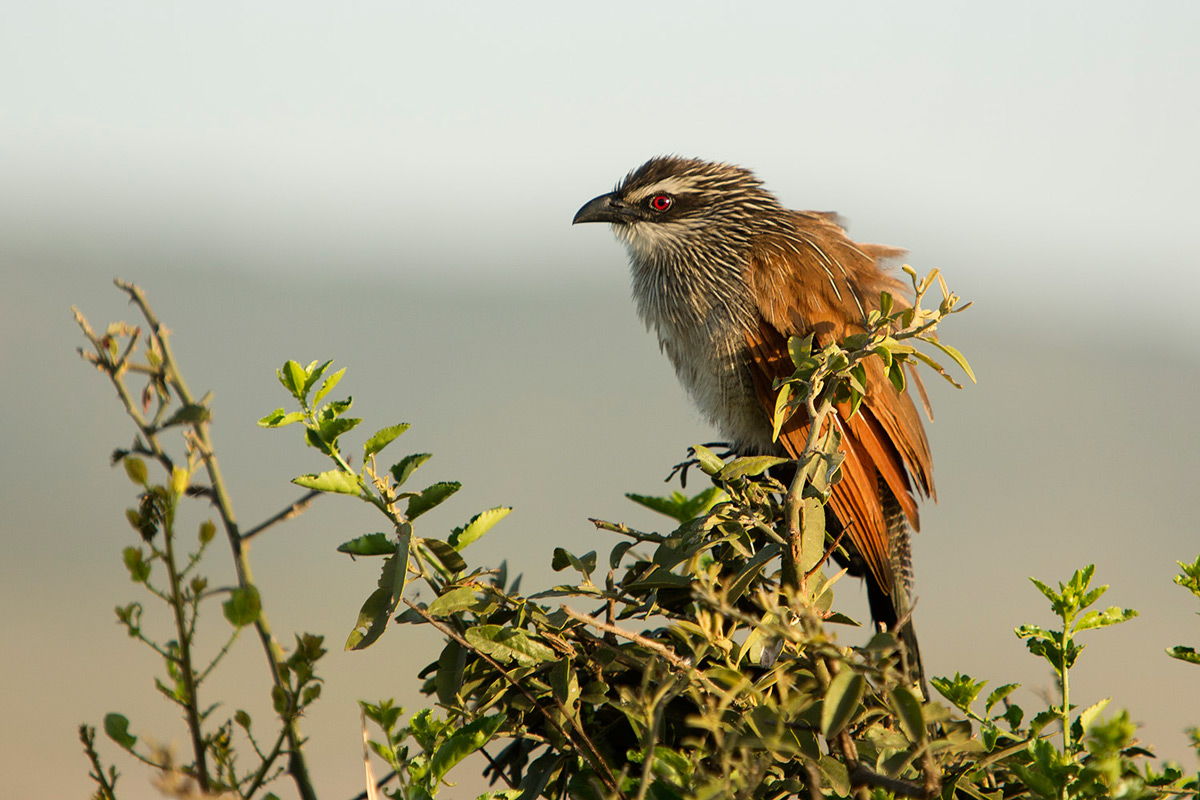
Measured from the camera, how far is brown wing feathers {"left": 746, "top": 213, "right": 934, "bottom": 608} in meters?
3.01

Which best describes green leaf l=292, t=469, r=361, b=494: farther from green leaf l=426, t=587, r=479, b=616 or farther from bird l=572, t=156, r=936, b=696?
bird l=572, t=156, r=936, b=696

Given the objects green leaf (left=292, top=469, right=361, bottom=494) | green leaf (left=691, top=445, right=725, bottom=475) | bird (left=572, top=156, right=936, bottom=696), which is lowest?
green leaf (left=691, top=445, right=725, bottom=475)

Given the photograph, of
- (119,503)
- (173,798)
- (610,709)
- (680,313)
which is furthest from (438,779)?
(119,503)

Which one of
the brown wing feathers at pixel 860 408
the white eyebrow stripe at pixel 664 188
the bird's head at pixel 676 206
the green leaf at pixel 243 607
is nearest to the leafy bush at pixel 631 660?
the green leaf at pixel 243 607

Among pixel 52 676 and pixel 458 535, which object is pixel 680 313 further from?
pixel 52 676

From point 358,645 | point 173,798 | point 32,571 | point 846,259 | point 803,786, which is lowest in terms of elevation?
point 803,786

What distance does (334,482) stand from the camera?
1.28m

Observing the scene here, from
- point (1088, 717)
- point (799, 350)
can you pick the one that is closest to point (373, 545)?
point (799, 350)

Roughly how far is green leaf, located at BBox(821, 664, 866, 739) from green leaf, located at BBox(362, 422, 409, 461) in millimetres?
651

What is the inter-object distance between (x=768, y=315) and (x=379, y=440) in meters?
2.01

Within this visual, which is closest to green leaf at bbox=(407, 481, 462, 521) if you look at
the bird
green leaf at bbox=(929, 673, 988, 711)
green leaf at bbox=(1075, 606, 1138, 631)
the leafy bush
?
the leafy bush

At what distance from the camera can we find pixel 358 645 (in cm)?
134

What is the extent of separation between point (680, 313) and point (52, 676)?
648 inches

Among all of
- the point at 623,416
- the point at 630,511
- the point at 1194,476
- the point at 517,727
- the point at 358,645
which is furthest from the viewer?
the point at 623,416
